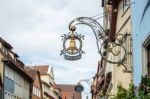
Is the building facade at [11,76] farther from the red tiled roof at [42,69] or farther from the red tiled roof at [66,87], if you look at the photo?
the red tiled roof at [66,87]

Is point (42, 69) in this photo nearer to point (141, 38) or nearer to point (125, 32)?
point (125, 32)

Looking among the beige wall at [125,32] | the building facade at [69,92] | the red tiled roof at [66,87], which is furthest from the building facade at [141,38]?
the red tiled roof at [66,87]

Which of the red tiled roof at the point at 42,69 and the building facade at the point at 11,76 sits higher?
the red tiled roof at the point at 42,69

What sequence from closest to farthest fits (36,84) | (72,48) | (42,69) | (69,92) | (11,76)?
(72,48) < (11,76) < (36,84) < (42,69) < (69,92)

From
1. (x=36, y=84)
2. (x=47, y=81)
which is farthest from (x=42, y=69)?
(x=36, y=84)

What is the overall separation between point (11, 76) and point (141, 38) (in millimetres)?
52676

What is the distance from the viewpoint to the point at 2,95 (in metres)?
61.7

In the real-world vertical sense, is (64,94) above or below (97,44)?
above

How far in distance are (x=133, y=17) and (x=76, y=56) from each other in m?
2.89

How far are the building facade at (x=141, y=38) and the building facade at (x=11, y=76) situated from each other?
46.3 meters

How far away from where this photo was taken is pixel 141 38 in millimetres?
14836

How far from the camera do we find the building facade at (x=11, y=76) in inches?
2467

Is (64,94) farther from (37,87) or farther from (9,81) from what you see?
(9,81)

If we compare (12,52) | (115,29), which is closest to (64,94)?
(12,52)
